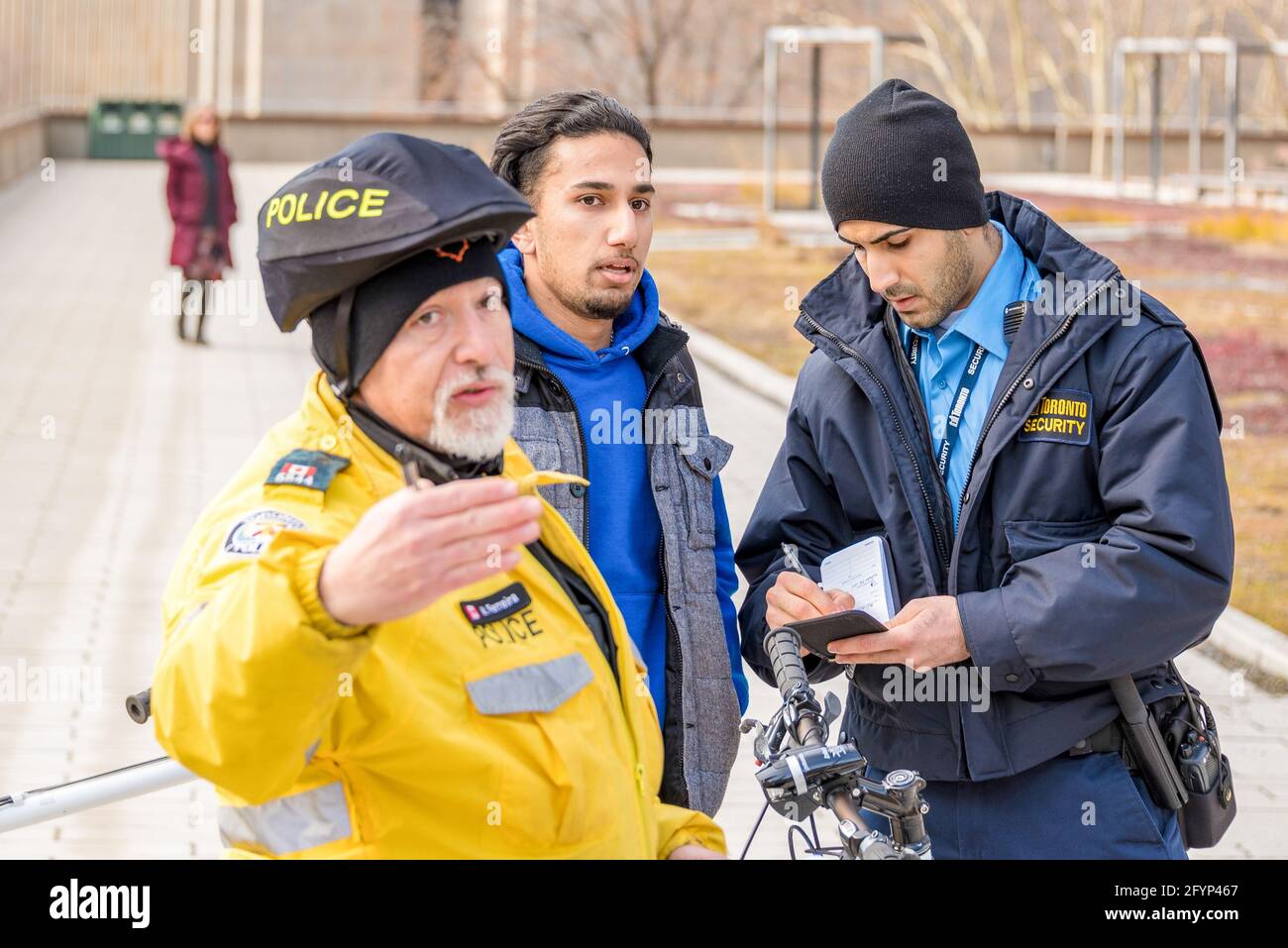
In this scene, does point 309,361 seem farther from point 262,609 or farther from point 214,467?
point 262,609

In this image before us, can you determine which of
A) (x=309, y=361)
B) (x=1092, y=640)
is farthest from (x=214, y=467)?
(x=1092, y=640)

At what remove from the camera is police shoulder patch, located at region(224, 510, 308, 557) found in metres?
2.23

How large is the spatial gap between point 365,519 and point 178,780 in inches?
57.5

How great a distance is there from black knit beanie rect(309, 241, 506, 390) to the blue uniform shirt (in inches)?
47.5

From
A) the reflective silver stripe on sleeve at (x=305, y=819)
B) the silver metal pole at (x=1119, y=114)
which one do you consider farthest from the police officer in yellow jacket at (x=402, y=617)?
the silver metal pole at (x=1119, y=114)

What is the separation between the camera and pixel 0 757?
6.52m

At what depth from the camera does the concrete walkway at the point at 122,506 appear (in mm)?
6246

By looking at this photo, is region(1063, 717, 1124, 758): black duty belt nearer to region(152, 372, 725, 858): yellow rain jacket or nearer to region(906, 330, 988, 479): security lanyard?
region(906, 330, 988, 479): security lanyard

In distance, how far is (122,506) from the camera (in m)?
10.7

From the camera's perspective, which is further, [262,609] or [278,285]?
[278,285]

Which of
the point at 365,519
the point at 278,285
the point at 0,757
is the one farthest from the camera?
the point at 0,757

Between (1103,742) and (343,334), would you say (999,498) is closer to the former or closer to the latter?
(1103,742)

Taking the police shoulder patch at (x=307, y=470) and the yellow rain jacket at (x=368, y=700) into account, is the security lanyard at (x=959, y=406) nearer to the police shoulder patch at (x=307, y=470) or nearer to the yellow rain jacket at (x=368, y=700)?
the yellow rain jacket at (x=368, y=700)

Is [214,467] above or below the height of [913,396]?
below
